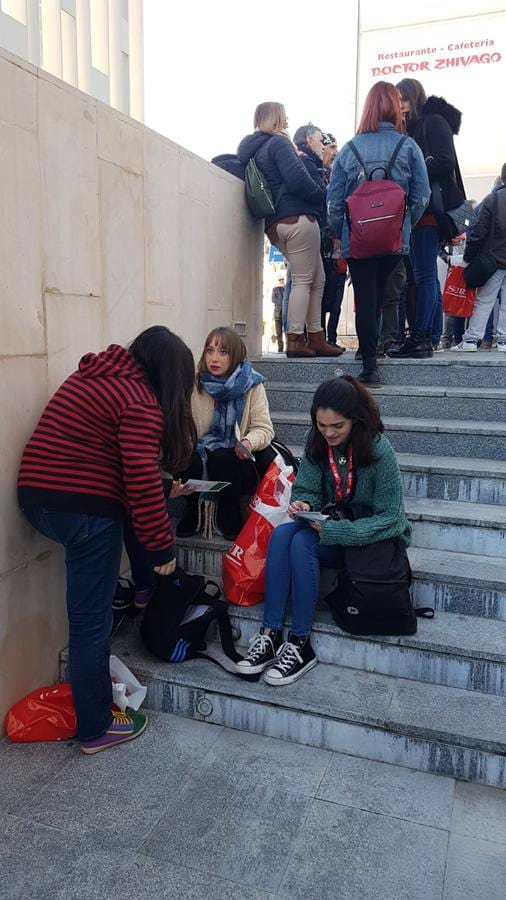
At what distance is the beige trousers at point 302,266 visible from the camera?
16.8 feet

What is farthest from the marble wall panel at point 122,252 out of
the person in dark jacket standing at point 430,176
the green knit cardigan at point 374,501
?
the person in dark jacket standing at point 430,176

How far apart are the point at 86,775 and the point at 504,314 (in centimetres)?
524

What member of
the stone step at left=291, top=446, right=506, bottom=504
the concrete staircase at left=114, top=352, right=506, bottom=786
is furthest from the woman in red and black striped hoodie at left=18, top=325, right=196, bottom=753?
the stone step at left=291, top=446, right=506, bottom=504

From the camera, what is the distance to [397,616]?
2830mm

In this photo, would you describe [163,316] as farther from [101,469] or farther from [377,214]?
[101,469]

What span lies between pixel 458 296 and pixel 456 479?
3.25 meters

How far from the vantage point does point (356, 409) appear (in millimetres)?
2885

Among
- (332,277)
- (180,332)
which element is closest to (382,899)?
(180,332)

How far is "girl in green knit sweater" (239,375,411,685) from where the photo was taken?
9.41 feet

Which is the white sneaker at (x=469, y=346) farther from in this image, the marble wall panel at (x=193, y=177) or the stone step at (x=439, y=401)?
the marble wall panel at (x=193, y=177)

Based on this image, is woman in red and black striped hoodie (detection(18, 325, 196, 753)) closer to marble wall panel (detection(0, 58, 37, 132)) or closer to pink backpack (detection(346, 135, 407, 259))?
marble wall panel (detection(0, 58, 37, 132))

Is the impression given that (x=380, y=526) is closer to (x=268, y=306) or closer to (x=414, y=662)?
(x=414, y=662)

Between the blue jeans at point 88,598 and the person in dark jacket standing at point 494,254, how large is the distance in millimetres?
4457

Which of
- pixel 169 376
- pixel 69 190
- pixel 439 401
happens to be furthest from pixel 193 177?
pixel 169 376
